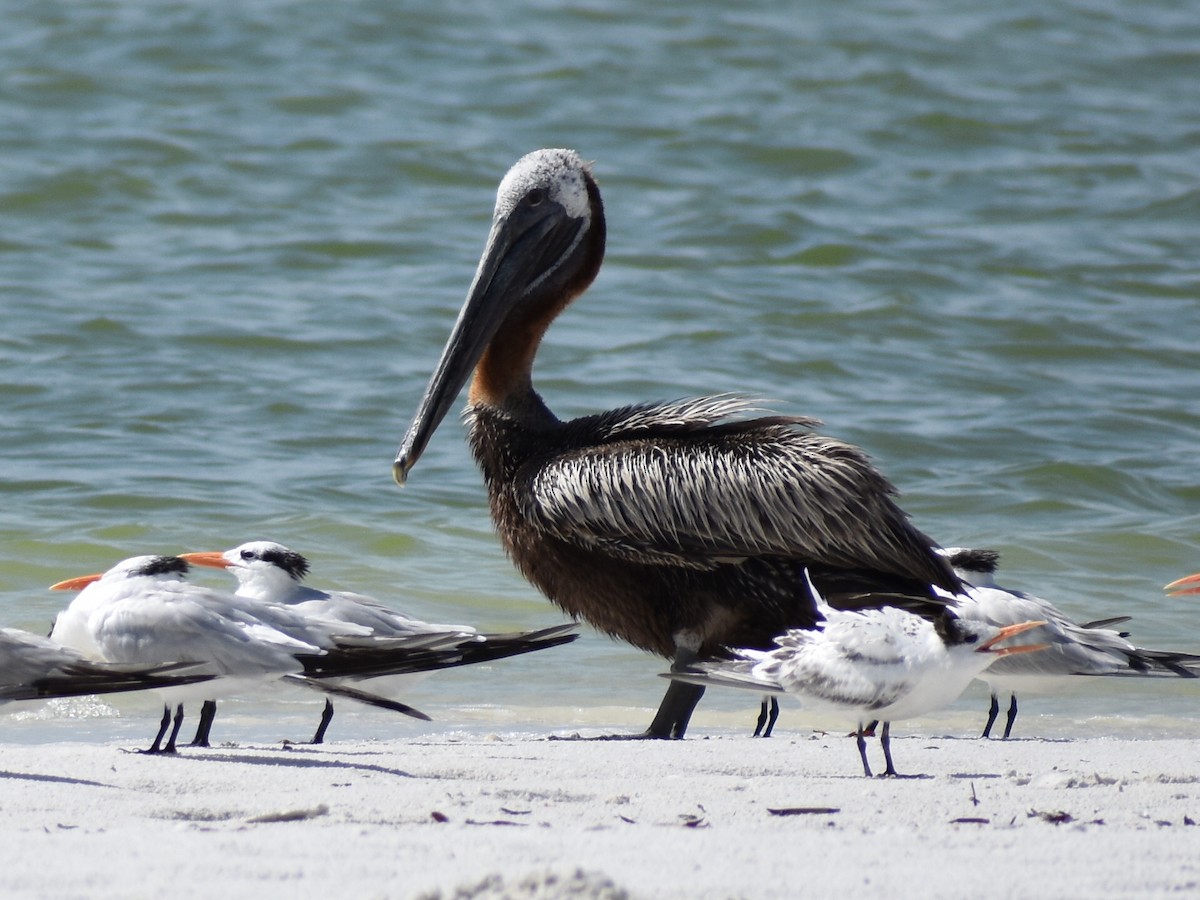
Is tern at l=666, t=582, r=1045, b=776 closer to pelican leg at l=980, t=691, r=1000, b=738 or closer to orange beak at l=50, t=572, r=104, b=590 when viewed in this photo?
pelican leg at l=980, t=691, r=1000, b=738

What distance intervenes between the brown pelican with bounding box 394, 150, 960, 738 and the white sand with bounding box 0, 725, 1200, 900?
19.0 inches

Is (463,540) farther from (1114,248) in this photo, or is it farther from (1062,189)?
(1062,189)

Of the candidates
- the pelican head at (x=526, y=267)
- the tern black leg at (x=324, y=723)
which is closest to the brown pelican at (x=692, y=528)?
the pelican head at (x=526, y=267)

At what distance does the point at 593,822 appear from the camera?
3.93 meters

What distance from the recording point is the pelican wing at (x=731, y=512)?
556 centimetres

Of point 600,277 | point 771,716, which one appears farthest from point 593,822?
point 600,277

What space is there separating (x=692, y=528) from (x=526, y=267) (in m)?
1.39

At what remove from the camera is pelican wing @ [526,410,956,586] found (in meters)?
5.56

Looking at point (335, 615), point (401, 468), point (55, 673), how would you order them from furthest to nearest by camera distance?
1. point (401, 468)
2. point (335, 615)
3. point (55, 673)

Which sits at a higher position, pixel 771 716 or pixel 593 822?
pixel 593 822

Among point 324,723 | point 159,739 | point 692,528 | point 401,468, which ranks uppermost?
point 401,468

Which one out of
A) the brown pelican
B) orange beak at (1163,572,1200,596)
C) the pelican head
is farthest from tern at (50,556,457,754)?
orange beak at (1163,572,1200,596)

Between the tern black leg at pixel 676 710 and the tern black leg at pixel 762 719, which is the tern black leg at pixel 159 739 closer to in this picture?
the tern black leg at pixel 676 710

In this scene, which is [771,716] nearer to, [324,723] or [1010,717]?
[1010,717]
